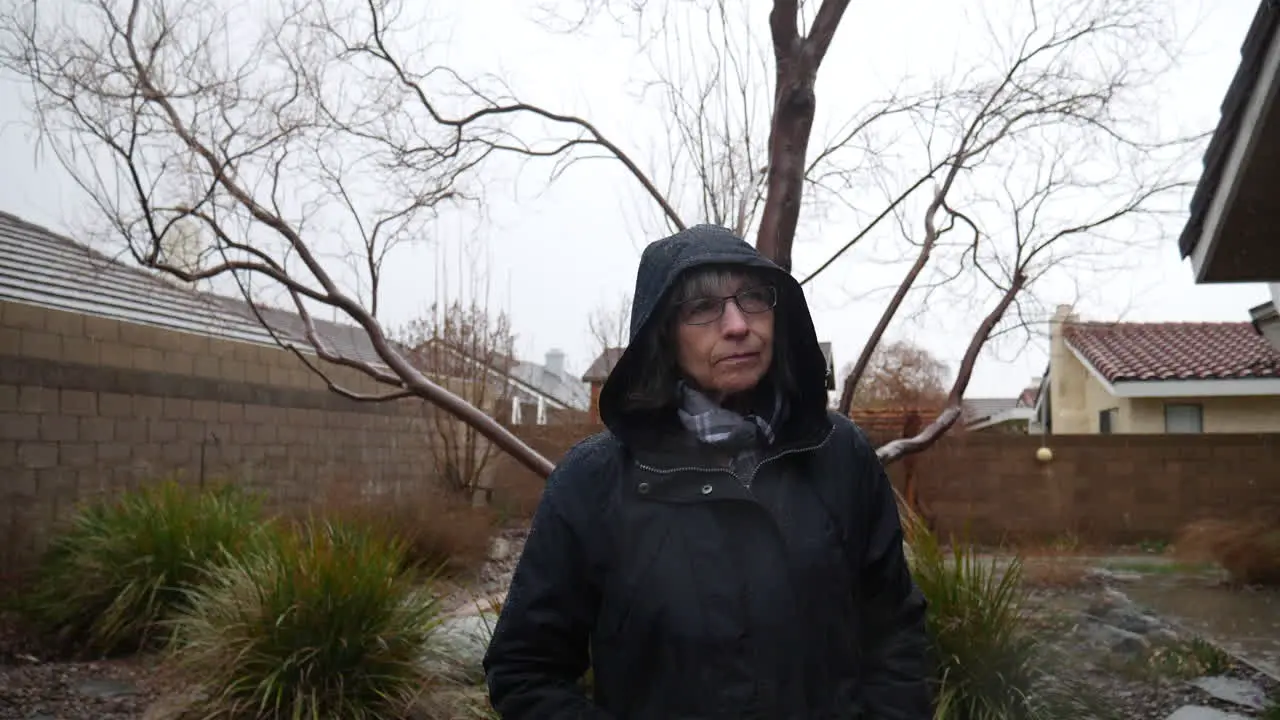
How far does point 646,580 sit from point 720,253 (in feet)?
1.87

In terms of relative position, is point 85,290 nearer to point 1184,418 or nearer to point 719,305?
point 719,305

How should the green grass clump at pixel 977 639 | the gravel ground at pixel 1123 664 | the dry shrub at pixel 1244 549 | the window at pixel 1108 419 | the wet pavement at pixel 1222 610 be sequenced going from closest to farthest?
the green grass clump at pixel 977 639, the gravel ground at pixel 1123 664, the wet pavement at pixel 1222 610, the dry shrub at pixel 1244 549, the window at pixel 1108 419

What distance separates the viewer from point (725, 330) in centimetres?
185

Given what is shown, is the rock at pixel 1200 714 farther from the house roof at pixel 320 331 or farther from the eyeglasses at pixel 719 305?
the house roof at pixel 320 331

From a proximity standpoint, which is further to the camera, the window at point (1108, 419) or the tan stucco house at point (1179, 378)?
the window at point (1108, 419)

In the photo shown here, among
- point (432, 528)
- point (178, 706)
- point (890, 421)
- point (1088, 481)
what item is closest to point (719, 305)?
point (178, 706)

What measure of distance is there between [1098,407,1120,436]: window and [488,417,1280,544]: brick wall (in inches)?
180

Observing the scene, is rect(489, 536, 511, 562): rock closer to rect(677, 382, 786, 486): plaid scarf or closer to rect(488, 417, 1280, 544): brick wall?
rect(488, 417, 1280, 544): brick wall

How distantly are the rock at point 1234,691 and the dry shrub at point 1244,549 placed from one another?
423 cm

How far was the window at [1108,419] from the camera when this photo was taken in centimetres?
1866

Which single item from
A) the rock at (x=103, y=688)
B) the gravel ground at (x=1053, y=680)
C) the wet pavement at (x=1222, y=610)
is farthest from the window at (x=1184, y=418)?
the rock at (x=103, y=688)

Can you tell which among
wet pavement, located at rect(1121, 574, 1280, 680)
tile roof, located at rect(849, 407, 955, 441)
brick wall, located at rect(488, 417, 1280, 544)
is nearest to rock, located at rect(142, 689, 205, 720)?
wet pavement, located at rect(1121, 574, 1280, 680)

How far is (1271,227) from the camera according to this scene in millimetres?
4695

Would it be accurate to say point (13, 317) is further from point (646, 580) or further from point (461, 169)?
point (646, 580)
